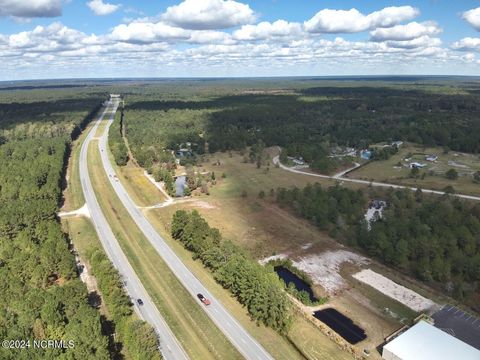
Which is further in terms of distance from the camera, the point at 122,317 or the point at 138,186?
the point at 138,186

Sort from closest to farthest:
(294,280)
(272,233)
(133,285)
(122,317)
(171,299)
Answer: (122,317), (171,299), (133,285), (294,280), (272,233)

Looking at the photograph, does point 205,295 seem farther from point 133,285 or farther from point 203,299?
point 133,285

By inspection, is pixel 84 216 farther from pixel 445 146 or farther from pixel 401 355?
pixel 445 146

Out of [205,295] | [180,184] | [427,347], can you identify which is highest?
[427,347]

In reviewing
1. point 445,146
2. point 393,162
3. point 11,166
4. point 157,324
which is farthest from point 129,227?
point 445,146

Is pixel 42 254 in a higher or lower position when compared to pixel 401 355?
higher

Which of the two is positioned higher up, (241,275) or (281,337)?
(241,275)

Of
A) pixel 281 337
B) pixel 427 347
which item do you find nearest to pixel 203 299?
pixel 281 337
